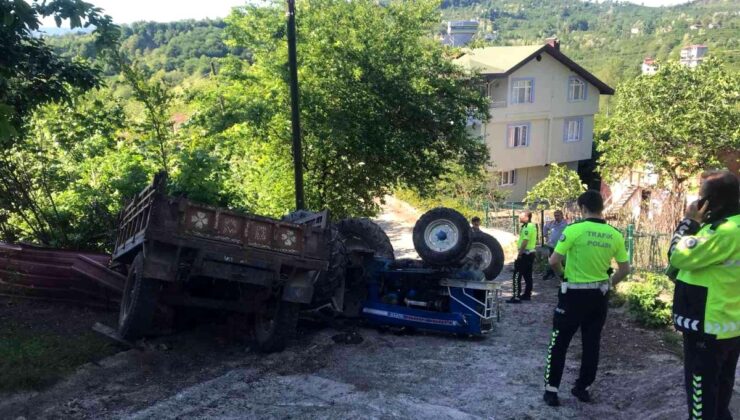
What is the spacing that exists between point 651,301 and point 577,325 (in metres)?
3.79

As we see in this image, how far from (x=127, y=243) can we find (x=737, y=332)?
20.5 feet

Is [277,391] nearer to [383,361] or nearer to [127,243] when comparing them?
[383,361]

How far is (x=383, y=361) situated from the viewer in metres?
7.56

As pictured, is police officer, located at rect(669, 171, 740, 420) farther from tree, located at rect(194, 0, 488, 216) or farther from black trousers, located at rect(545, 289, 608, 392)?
tree, located at rect(194, 0, 488, 216)

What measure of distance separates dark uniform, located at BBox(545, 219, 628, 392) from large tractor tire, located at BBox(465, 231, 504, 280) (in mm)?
3969

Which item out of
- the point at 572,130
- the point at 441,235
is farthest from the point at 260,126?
the point at 572,130

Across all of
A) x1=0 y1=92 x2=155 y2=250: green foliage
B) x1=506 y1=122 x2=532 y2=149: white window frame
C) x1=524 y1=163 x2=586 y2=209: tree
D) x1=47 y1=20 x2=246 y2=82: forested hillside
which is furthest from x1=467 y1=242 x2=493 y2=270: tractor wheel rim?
x1=47 y1=20 x2=246 y2=82: forested hillside

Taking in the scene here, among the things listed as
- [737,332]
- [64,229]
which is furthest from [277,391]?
[64,229]

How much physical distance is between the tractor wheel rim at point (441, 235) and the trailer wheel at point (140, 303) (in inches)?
140

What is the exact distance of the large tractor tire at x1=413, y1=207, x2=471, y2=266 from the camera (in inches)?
335

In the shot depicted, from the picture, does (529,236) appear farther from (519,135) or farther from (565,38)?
(565,38)

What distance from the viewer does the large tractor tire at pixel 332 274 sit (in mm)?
7887

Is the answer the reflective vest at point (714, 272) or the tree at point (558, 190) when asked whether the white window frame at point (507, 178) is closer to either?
the tree at point (558, 190)

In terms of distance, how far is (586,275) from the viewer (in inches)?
222
